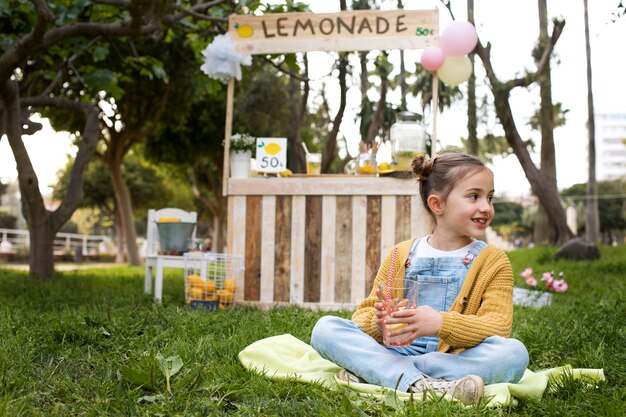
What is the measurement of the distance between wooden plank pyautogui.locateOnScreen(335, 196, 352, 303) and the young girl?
278 cm

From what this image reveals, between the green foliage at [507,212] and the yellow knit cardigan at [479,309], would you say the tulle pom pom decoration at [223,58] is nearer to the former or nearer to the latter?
the yellow knit cardigan at [479,309]

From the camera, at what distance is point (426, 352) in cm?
286

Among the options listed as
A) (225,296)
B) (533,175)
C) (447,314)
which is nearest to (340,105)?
(533,175)

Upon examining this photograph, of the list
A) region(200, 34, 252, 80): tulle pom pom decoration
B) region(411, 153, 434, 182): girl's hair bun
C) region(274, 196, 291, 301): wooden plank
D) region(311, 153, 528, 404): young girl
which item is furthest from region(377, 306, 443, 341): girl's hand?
region(200, 34, 252, 80): tulle pom pom decoration

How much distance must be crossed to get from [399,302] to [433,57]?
12.5 ft

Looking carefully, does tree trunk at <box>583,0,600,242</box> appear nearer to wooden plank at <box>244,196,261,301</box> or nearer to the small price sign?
the small price sign

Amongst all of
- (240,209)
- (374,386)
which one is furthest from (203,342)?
(240,209)

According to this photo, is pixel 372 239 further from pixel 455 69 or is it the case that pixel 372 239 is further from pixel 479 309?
pixel 479 309

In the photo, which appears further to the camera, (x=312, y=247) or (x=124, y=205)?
(x=124, y=205)

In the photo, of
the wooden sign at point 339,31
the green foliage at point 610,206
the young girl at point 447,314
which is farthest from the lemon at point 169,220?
the green foliage at point 610,206

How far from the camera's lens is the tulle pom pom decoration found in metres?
6.12

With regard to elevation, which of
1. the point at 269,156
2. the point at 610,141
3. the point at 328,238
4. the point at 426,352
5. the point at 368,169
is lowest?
the point at 426,352

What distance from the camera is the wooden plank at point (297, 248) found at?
5844 millimetres

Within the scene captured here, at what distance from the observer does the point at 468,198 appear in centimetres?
281
